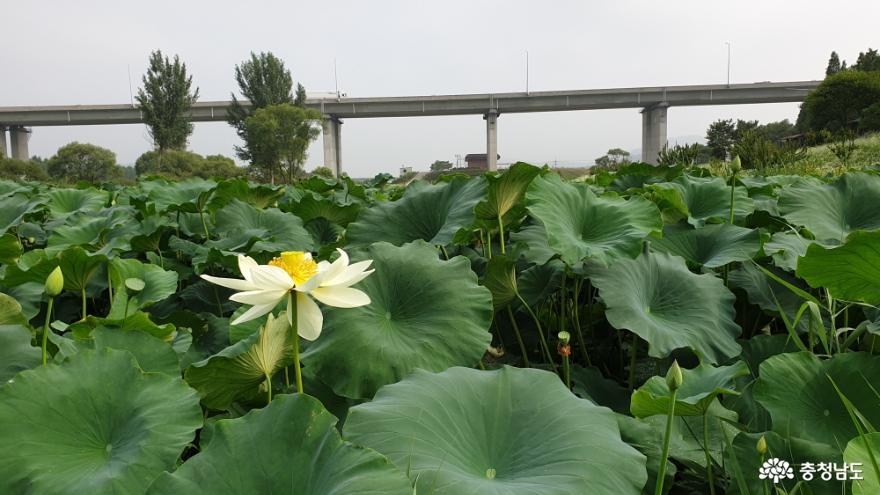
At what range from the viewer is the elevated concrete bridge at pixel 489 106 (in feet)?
124

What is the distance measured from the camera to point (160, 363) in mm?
1048

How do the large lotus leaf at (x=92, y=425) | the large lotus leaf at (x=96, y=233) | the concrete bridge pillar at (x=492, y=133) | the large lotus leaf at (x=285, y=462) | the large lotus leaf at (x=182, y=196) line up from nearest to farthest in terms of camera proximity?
the large lotus leaf at (x=285, y=462), the large lotus leaf at (x=92, y=425), the large lotus leaf at (x=96, y=233), the large lotus leaf at (x=182, y=196), the concrete bridge pillar at (x=492, y=133)

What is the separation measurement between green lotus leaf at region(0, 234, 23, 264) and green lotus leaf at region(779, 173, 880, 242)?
88.8 inches

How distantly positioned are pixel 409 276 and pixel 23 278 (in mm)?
1084

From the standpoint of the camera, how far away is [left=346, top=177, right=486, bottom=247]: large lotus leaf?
1.66 meters

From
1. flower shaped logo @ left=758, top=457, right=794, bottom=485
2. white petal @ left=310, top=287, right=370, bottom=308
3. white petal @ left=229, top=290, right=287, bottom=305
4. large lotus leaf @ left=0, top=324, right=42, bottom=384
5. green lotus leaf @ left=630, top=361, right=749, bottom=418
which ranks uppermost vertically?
white petal @ left=229, top=290, right=287, bottom=305

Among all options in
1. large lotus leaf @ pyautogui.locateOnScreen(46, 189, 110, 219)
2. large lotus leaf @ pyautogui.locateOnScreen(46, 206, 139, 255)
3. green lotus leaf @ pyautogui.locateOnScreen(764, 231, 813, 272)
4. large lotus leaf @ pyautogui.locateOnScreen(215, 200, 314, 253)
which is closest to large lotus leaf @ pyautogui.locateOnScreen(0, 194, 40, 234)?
large lotus leaf @ pyautogui.locateOnScreen(46, 206, 139, 255)

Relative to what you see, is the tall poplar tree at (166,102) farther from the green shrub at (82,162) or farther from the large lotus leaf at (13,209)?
the large lotus leaf at (13,209)

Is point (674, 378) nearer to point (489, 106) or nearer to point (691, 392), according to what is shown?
point (691, 392)

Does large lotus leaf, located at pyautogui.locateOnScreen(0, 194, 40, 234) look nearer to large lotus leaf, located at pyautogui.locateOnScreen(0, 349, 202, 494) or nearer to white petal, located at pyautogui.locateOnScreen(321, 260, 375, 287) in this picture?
large lotus leaf, located at pyautogui.locateOnScreen(0, 349, 202, 494)

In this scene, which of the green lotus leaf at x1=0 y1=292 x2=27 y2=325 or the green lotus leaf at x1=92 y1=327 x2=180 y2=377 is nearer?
the green lotus leaf at x1=92 y1=327 x2=180 y2=377

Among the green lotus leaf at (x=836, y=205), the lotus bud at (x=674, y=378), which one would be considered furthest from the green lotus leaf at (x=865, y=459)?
the green lotus leaf at (x=836, y=205)

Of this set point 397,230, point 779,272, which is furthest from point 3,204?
point 779,272

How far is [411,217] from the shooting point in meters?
1.73
